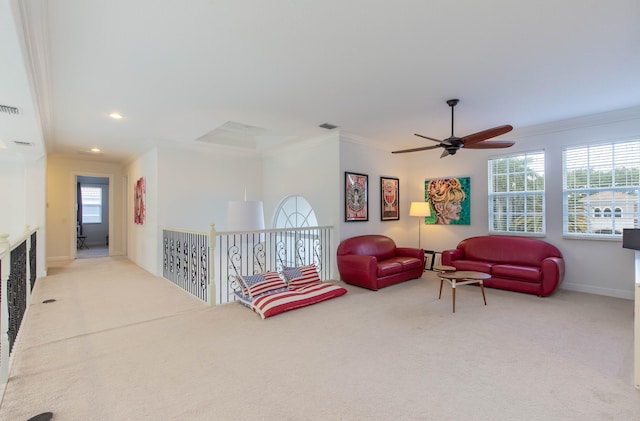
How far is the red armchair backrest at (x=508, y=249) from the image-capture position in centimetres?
482

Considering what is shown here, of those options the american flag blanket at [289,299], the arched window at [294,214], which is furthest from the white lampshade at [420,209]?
the american flag blanket at [289,299]

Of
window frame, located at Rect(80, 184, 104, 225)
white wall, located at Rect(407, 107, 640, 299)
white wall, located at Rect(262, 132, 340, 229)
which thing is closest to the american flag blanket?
white wall, located at Rect(262, 132, 340, 229)

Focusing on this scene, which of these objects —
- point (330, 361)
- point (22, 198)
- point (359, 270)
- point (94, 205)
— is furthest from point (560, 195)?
point (94, 205)

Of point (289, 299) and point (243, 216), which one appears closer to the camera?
point (289, 299)

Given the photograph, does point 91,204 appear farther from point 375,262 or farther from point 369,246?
point 375,262

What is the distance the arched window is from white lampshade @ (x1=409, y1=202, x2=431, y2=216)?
1984mm

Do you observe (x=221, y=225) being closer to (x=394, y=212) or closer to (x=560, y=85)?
(x=394, y=212)

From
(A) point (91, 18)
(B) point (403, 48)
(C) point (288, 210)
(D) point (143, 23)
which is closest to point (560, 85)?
(B) point (403, 48)

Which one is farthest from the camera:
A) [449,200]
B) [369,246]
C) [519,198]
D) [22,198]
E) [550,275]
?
[22,198]

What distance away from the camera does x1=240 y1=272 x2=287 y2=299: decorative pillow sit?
400 centimetres

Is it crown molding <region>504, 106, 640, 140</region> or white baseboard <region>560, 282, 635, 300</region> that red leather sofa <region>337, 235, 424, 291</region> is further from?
crown molding <region>504, 106, 640, 140</region>

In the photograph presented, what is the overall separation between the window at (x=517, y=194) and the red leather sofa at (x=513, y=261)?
0.30 meters

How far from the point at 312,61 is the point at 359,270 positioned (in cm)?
318

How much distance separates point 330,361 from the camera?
255cm
